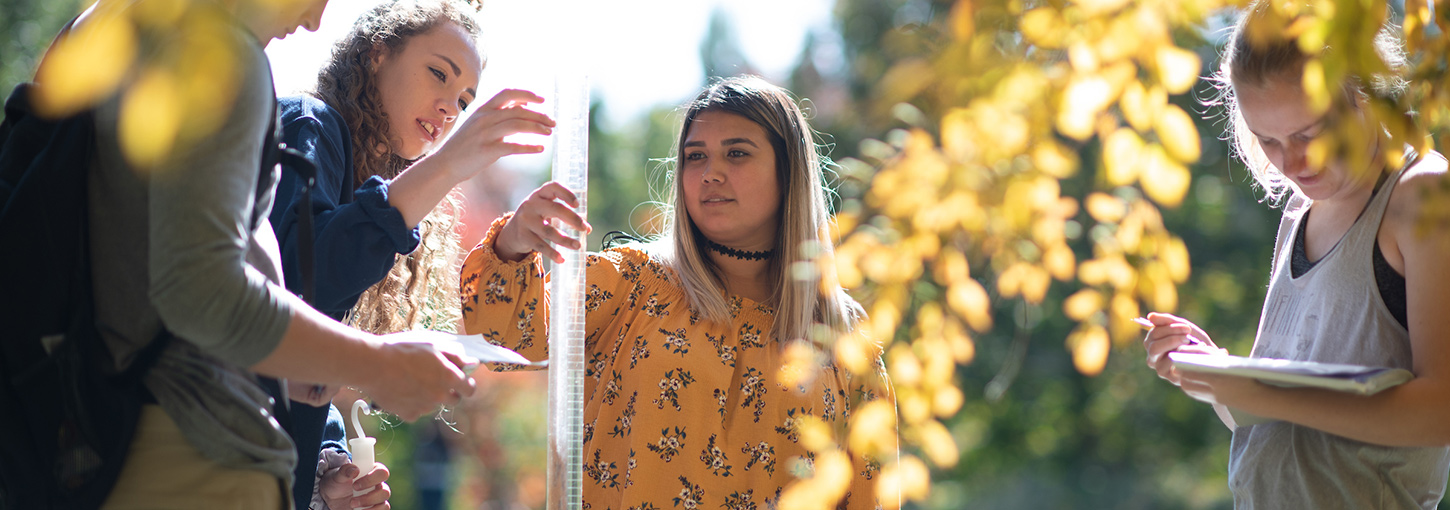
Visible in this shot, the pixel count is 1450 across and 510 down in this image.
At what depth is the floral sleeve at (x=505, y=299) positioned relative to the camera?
1901mm

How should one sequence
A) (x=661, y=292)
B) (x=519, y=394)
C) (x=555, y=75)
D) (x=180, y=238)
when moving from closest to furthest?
(x=180, y=238), (x=555, y=75), (x=661, y=292), (x=519, y=394)

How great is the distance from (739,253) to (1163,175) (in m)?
1.19

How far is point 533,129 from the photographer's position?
1.66 meters

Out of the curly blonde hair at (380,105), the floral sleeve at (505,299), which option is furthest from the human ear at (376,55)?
the floral sleeve at (505,299)

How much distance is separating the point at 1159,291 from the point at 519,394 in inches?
533

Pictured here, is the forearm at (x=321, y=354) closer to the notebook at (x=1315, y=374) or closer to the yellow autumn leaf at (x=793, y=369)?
the yellow autumn leaf at (x=793, y=369)

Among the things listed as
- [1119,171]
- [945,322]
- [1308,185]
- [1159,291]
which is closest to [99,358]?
[945,322]

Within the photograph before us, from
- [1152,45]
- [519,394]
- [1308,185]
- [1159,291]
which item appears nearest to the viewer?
[1152,45]

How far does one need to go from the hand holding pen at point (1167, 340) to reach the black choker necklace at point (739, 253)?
821 millimetres

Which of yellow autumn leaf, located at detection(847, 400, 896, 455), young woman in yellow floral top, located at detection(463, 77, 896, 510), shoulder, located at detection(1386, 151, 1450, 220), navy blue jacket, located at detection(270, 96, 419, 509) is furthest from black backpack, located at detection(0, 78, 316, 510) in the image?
shoulder, located at detection(1386, 151, 1450, 220)

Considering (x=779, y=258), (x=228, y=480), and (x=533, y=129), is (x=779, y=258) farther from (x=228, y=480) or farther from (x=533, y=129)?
(x=228, y=480)

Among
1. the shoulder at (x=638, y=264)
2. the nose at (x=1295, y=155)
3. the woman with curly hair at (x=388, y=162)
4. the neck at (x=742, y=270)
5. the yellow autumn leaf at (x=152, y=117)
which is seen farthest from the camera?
the neck at (x=742, y=270)

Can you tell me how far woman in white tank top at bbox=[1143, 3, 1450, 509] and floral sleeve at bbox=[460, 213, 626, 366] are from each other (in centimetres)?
109

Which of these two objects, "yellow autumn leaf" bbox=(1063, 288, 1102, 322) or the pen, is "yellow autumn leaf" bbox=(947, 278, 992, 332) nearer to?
"yellow autumn leaf" bbox=(1063, 288, 1102, 322)
